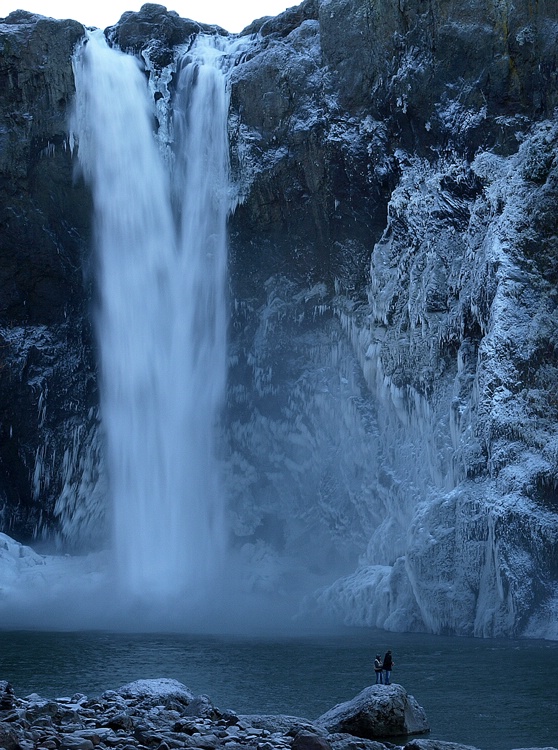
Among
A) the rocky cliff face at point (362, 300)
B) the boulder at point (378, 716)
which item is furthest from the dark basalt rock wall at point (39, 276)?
the boulder at point (378, 716)

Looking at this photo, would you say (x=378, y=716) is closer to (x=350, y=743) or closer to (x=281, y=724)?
(x=281, y=724)

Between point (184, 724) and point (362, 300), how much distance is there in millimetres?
30907

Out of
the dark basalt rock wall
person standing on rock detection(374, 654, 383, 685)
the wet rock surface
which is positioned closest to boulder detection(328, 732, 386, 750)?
the wet rock surface

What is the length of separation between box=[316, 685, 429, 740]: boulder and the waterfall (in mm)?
28844

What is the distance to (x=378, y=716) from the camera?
15484 millimetres

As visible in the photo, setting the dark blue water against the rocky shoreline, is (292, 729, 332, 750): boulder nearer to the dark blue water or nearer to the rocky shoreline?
the rocky shoreline

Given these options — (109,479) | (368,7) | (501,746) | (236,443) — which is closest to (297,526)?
(236,443)

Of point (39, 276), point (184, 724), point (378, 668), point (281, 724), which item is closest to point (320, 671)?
point (378, 668)

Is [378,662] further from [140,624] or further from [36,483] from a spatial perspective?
[36,483]

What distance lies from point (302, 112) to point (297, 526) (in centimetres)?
1848

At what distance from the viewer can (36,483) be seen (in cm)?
4675

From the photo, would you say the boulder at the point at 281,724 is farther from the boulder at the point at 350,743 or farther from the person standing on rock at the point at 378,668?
the person standing on rock at the point at 378,668

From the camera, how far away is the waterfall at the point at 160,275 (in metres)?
44.8

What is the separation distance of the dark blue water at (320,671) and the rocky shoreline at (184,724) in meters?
1.02
